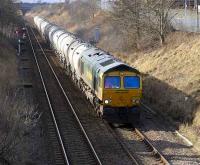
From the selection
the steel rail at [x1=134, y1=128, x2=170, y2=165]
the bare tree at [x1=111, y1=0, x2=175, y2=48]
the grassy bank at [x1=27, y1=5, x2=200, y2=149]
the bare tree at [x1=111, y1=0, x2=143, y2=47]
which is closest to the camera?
the steel rail at [x1=134, y1=128, x2=170, y2=165]

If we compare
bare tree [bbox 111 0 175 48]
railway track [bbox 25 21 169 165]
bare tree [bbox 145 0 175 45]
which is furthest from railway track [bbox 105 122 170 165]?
bare tree [bbox 111 0 175 48]

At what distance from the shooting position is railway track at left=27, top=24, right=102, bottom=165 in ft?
56.3

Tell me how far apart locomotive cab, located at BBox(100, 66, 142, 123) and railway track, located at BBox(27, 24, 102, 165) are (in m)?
1.52

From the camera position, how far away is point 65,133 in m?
20.7

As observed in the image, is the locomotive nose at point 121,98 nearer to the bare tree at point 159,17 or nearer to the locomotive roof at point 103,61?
the locomotive roof at point 103,61

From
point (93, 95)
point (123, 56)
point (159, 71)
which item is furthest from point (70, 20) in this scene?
point (93, 95)

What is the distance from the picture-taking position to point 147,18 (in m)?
43.3

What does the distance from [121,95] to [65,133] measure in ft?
9.79

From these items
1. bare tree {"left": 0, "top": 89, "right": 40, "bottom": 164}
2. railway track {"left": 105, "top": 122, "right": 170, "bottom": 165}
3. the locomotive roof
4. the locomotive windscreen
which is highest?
the locomotive roof

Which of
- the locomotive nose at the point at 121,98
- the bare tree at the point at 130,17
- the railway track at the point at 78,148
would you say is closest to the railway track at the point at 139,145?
the railway track at the point at 78,148

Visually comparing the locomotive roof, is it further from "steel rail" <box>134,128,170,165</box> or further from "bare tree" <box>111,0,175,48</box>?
"bare tree" <box>111,0,175,48</box>

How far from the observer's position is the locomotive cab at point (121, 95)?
21500mm

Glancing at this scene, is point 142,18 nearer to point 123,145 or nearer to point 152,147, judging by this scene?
point 123,145

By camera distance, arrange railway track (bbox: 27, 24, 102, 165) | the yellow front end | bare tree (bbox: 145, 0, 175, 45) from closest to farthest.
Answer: railway track (bbox: 27, 24, 102, 165), the yellow front end, bare tree (bbox: 145, 0, 175, 45)
